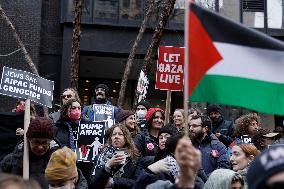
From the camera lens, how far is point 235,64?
3.97 metres

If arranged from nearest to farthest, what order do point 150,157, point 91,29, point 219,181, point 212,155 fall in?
point 219,181
point 150,157
point 212,155
point 91,29

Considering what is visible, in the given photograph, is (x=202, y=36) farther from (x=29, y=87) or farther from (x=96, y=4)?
(x=96, y=4)

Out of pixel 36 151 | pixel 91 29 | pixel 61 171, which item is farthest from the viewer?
pixel 91 29

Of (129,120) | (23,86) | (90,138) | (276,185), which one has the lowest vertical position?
(90,138)

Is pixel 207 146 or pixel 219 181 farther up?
pixel 207 146

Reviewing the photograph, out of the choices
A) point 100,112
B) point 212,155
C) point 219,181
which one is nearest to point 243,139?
point 212,155

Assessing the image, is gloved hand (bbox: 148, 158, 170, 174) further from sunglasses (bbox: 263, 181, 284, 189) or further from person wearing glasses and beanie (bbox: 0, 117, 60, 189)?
sunglasses (bbox: 263, 181, 284, 189)

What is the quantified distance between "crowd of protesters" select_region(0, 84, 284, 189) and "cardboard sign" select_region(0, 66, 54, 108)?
22.8 inches

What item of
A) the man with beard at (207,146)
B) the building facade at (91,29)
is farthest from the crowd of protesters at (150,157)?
the building facade at (91,29)

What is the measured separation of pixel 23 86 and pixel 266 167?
487cm

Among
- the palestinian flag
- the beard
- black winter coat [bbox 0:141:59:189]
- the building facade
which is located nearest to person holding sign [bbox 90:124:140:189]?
black winter coat [bbox 0:141:59:189]

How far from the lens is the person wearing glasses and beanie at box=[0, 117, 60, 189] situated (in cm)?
558

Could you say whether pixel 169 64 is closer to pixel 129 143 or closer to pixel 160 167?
pixel 129 143

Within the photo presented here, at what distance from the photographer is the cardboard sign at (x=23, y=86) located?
22.6 feet
